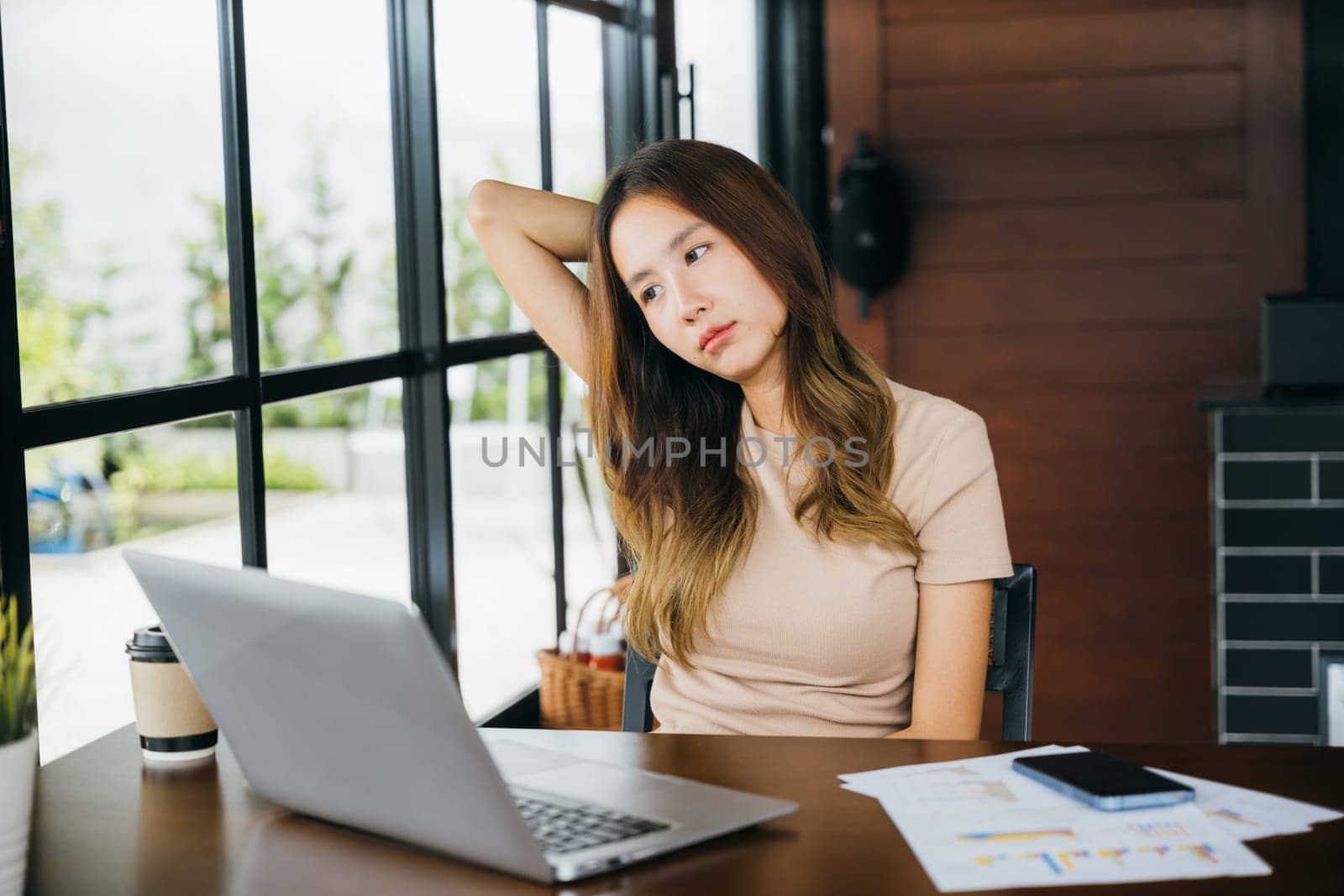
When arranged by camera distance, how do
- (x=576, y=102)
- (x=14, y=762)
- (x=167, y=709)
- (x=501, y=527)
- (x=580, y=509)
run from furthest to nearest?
1. (x=580, y=509)
2. (x=576, y=102)
3. (x=501, y=527)
4. (x=167, y=709)
5. (x=14, y=762)

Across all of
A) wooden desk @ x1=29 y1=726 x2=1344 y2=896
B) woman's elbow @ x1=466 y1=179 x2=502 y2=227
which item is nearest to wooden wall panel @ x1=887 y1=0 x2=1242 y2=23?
woman's elbow @ x1=466 y1=179 x2=502 y2=227

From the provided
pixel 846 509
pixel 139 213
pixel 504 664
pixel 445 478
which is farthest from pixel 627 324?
pixel 504 664

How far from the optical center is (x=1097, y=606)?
4.09 metres

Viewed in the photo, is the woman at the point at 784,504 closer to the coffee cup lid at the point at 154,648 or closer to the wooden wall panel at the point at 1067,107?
the coffee cup lid at the point at 154,648

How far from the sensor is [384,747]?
1.10 metres

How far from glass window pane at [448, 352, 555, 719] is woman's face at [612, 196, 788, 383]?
1113 millimetres

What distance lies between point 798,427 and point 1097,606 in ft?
8.41

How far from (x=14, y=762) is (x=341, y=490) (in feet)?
5.42

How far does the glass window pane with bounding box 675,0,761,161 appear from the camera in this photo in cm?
427

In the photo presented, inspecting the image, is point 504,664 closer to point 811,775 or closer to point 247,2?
point 247,2

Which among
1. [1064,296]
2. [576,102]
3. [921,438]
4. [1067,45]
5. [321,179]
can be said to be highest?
[1067,45]

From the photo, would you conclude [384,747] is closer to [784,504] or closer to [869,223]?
[784,504]

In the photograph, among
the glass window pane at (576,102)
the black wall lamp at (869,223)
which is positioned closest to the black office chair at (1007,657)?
the glass window pane at (576,102)

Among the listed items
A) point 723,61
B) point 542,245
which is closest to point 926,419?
point 542,245
